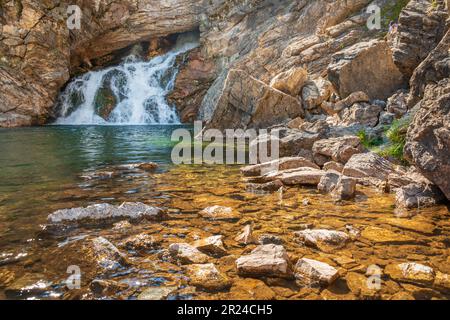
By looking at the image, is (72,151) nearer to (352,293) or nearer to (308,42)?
(352,293)

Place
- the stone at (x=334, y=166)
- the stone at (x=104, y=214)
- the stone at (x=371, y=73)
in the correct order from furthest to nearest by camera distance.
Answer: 1. the stone at (x=371, y=73)
2. the stone at (x=334, y=166)
3. the stone at (x=104, y=214)

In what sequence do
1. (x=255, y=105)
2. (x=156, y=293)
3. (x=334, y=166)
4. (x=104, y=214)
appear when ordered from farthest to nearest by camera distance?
(x=255, y=105) < (x=334, y=166) < (x=104, y=214) < (x=156, y=293)

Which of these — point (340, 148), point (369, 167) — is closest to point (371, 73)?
point (340, 148)

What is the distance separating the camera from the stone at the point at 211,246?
14.6 feet

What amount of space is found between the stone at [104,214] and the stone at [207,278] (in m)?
1.99

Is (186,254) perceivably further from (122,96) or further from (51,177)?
(122,96)

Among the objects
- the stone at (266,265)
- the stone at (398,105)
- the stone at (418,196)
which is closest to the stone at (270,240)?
the stone at (266,265)

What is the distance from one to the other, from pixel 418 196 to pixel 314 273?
11.9ft

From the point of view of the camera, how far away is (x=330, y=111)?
57.2ft

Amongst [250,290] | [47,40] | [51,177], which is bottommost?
[250,290]

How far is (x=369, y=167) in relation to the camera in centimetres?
823

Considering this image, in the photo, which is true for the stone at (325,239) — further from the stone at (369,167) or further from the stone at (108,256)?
the stone at (369,167)
